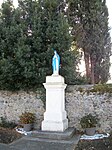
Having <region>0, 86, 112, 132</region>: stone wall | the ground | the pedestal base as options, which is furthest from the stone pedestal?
the ground

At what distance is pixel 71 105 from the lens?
32.6ft

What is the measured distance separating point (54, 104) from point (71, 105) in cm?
130

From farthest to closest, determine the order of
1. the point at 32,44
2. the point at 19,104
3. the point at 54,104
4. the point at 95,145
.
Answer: the point at 19,104
the point at 32,44
the point at 54,104
the point at 95,145

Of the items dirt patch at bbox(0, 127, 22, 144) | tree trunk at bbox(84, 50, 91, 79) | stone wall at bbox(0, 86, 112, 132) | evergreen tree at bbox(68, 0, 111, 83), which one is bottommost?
dirt patch at bbox(0, 127, 22, 144)

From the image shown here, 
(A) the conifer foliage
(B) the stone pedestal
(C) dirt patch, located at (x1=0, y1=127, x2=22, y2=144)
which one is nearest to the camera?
(C) dirt patch, located at (x1=0, y1=127, x2=22, y2=144)

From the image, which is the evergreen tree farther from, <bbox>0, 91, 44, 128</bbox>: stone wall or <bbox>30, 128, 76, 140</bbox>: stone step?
<bbox>30, 128, 76, 140</bbox>: stone step

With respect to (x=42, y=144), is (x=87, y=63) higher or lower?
higher

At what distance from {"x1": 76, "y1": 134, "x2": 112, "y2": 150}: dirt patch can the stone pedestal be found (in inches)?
56.5

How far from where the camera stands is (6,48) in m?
10.4

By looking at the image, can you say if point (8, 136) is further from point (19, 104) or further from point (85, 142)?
point (85, 142)

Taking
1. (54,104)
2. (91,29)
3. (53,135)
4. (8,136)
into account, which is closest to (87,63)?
(91,29)

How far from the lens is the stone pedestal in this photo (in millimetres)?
8750

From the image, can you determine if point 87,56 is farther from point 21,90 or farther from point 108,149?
point 108,149

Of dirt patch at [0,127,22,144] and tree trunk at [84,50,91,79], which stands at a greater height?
tree trunk at [84,50,91,79]
